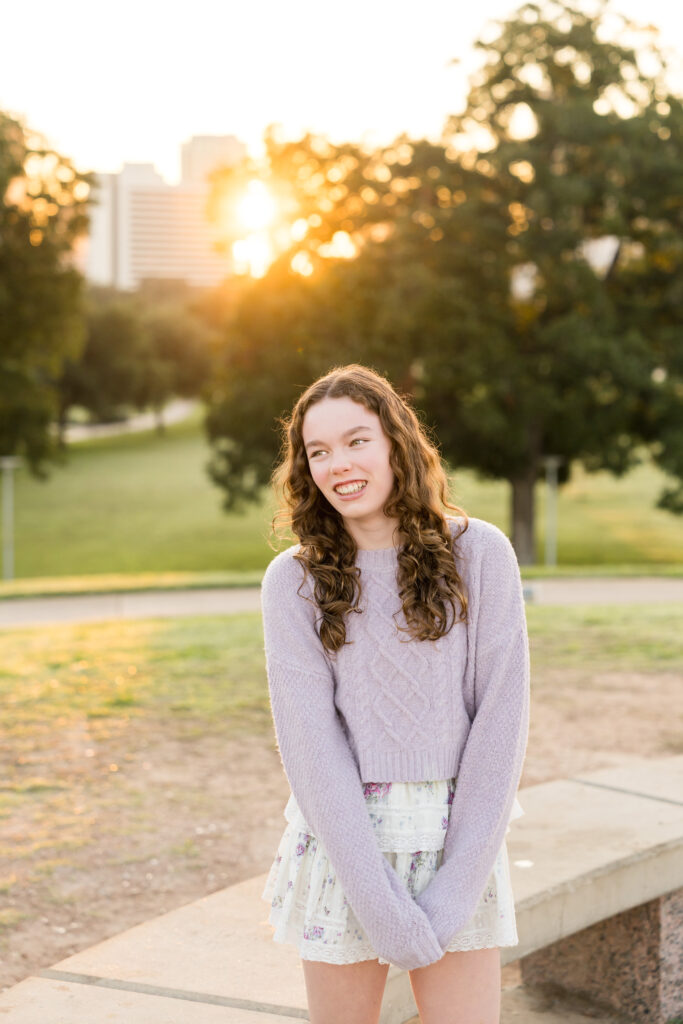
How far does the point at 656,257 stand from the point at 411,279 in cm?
503

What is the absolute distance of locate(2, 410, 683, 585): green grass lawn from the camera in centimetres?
2820

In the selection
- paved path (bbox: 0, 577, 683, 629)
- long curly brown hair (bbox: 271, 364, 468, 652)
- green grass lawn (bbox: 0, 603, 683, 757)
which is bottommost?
paved path (bbox: 0, 577, 683, 629)

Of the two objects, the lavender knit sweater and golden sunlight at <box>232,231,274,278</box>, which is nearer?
the lavender knit sweater

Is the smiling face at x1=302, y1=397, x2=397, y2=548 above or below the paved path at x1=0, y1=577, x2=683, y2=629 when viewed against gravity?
above

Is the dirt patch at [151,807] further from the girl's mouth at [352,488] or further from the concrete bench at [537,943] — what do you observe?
the girl's mouth at [352,488]

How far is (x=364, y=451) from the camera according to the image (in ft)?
7.36

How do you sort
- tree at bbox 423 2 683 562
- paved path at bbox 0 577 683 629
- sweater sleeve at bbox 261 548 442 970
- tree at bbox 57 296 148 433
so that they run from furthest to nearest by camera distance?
tree at bbox 57 296 148 433
tree at bbox 423 2 683 562
paved path at bbox 0 577 683 629
sweater sleeve at bbox 261 548 442 970

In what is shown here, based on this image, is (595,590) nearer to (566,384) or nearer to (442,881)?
(566,384)

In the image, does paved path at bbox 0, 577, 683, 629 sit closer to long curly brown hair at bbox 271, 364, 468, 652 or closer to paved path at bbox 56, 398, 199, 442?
long curly brown hair at bbox 271, 364, 468, 652

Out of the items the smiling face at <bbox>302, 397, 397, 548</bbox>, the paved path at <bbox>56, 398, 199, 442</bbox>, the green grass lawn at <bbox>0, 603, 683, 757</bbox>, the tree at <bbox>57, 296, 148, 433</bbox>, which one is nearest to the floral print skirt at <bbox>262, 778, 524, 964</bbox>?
the smiling face at <bbox>302, 397, 397, 548</bbox>

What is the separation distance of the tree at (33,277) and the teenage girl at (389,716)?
2481 centimetres

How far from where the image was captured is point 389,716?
→ 7.17 feet

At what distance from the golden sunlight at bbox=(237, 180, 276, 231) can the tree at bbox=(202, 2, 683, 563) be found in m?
1.69

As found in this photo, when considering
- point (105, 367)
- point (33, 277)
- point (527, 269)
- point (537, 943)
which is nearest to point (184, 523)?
point (33, 277)
